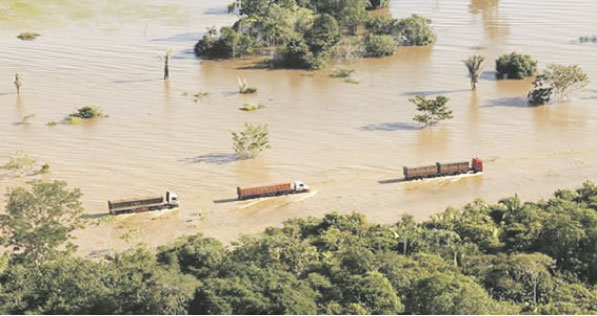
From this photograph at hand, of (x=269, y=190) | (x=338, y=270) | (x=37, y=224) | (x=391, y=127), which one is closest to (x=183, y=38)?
(x=391, y=127)

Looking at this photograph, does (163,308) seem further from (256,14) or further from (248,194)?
(256,14)

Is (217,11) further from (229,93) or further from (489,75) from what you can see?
(489,75)

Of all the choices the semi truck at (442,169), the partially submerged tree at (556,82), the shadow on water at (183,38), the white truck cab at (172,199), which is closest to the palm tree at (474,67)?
the partially submerged tree at (556,82)

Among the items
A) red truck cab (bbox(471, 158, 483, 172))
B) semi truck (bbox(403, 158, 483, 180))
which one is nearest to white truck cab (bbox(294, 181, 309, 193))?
semi truck (bbox(403, 158, 483, 180))

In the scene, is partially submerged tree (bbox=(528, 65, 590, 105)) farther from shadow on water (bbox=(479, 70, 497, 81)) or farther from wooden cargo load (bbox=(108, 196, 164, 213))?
wooden cargo load (bbox=(108, 196, 164, 213))

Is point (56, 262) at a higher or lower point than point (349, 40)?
lower

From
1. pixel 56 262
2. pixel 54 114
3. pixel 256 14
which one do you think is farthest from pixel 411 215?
pixel 256 14

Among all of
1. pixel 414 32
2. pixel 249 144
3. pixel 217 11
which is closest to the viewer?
pixel 249 144
